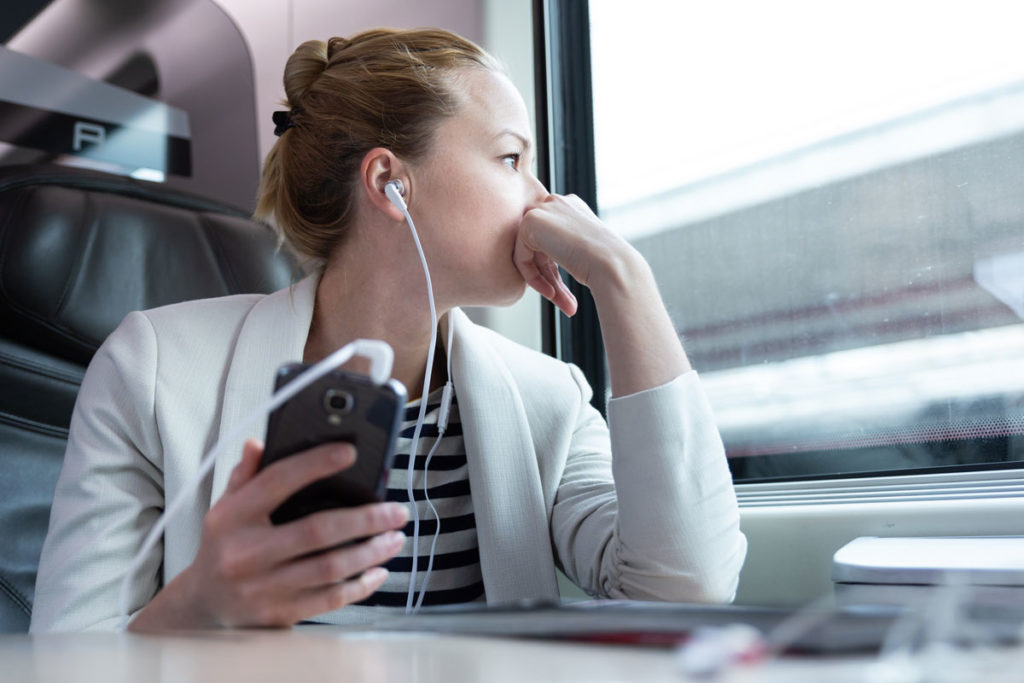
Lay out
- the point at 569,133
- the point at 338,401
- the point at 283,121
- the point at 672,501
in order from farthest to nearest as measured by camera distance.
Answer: the point at 569,133
the point at 283,121
the point at 672,501
the point at 338,401

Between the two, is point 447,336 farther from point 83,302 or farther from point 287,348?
point 83,302

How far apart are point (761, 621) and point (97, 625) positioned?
27.5 inches

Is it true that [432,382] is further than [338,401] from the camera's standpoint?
Yes

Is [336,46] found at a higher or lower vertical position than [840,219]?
higher

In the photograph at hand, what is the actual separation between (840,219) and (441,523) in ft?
2.65

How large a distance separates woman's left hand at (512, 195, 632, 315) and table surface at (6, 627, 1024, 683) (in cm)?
60

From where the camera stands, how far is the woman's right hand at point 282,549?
2.01 feet

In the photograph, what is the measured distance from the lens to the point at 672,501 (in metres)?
0.94

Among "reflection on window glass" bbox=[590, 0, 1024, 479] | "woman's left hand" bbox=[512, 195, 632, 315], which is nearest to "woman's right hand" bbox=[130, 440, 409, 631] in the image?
"woman's left hand" bbox=[512, 195, 632, 315]

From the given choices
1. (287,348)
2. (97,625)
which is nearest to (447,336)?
(287,348)

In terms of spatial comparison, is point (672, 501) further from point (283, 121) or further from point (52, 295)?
point (52, 295)

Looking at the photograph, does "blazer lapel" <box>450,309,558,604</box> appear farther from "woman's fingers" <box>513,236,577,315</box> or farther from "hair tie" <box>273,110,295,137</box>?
"hair tie" <box>273,110,295,137</box>

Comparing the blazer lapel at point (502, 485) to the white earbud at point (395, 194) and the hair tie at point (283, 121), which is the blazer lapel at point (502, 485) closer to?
the white earbud at point (395, 194)

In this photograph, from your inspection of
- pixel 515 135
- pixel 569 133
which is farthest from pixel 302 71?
pixel 569 133
